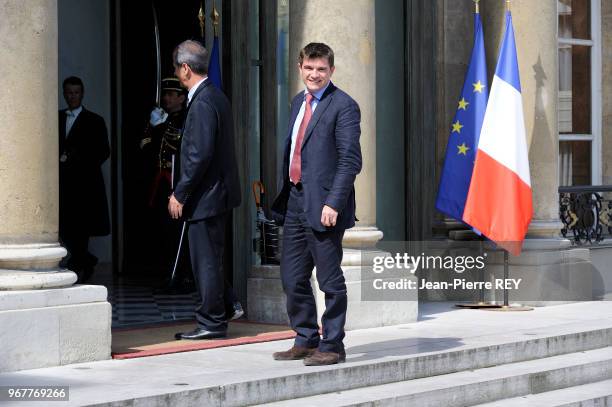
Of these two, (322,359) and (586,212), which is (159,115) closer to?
(586,212)

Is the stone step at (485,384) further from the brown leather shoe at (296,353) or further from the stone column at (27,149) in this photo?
the stone column at (27,149)

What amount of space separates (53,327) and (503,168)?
15.0 ft

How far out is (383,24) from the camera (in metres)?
11.4

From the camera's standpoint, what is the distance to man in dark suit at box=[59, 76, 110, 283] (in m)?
11.4

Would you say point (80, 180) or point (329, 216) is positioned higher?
point (80, 180)

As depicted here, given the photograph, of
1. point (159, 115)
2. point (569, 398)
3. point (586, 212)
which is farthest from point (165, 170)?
point (569, 398)

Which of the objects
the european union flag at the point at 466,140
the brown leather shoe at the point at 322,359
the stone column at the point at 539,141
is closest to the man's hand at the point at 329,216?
the brown leather shoe at the point at 322,359

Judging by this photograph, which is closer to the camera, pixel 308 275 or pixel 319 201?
pixel 319 201

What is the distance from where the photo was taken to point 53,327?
24.5 ft

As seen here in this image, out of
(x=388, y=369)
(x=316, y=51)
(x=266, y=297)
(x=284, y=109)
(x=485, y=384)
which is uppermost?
(x=316, y=51)

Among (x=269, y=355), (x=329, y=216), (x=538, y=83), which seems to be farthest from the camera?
(x=538, y=83)

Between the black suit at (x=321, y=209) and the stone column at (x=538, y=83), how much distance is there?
413 centimetres

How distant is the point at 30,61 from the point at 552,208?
18.2 ft

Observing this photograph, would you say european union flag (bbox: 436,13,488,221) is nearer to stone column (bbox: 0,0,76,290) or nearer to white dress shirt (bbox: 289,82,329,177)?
white dress shirt (bbox: 289,82,329,177)
